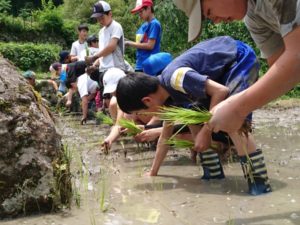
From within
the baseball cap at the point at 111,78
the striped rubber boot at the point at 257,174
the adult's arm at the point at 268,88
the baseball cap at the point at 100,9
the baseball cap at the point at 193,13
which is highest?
the baseball cap at the point at 193,13

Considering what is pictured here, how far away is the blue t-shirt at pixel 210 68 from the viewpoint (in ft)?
10.8

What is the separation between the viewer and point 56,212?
2.79 meters

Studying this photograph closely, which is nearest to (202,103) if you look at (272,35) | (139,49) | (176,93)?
(176,93)

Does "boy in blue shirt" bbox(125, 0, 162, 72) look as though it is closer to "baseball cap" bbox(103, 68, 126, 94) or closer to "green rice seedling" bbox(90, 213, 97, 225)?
"baseball cap" bbox(103, 68, 126, 94)

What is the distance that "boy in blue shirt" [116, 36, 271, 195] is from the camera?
3.12 m

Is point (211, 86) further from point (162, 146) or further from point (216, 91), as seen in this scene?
point (162, 146)

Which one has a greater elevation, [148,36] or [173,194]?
[148,36]

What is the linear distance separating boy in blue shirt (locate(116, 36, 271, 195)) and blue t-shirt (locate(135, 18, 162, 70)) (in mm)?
2332

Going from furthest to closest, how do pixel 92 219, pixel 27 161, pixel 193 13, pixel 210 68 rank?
pixel 210 68 < pixel 27 161 < pixel 92 219 < pixel 193 13

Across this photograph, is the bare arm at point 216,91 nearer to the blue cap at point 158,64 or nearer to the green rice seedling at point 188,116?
the green rice seedling at point 188,116

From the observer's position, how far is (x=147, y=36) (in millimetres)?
6246

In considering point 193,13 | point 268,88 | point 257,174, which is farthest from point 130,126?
point 268,88

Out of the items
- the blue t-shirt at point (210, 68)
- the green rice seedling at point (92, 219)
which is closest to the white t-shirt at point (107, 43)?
the blue t-shirt at point (210, 68)

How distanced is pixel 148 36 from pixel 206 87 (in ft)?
10.4
